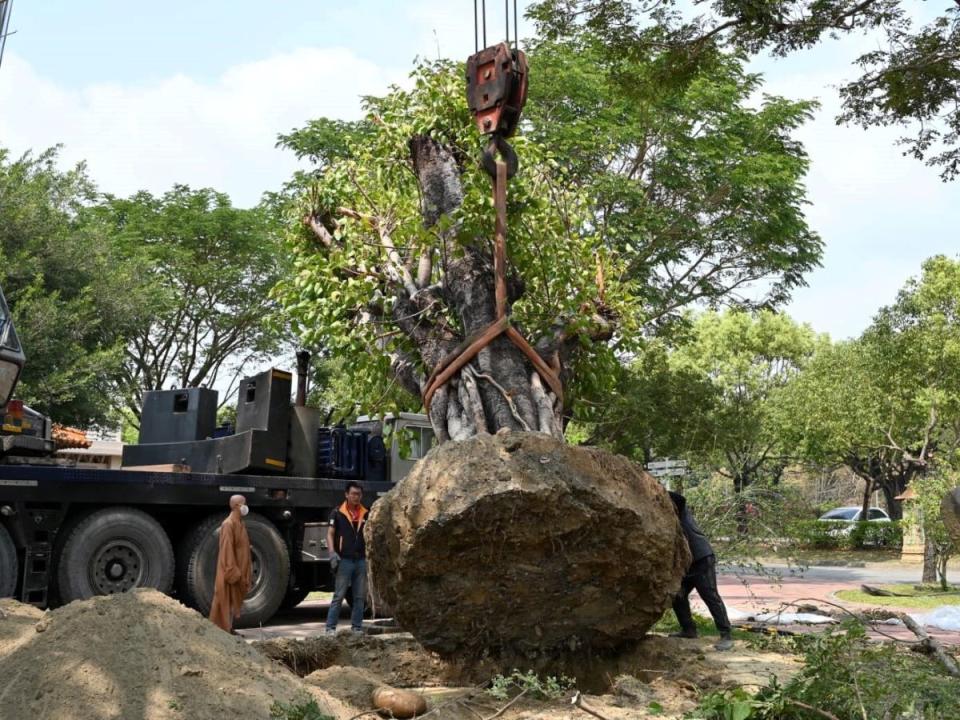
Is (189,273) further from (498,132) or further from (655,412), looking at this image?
(498,132)

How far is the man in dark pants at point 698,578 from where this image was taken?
32.1 ft

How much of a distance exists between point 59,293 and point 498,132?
1877cm

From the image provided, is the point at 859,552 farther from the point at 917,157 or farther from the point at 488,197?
the point at 488,197

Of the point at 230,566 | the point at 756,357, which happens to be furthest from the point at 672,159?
the point at 756,357

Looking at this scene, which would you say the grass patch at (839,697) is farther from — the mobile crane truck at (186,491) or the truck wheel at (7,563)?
the truck wheel at (7,563)

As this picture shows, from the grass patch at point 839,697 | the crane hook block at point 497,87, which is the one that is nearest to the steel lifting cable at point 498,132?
the crane hook block at point 497,87

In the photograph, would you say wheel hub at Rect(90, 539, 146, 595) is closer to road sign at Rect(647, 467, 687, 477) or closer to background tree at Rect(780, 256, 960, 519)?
road sign at Rect(647, 467, 687, 477)

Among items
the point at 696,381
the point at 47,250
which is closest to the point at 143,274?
the point at 47,250

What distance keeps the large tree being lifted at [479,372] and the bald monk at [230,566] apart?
→ 6.90ft

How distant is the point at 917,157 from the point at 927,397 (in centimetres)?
1466

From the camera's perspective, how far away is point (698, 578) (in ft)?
32.8

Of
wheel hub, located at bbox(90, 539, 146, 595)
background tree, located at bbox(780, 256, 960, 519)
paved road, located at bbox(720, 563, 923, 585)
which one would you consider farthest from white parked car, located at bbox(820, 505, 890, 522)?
wheel hub, located at bbox(90, 539, 146, 595)

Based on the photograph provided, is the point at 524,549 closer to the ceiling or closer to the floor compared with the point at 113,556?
closer to the ceiling

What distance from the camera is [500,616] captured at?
7527 mm
